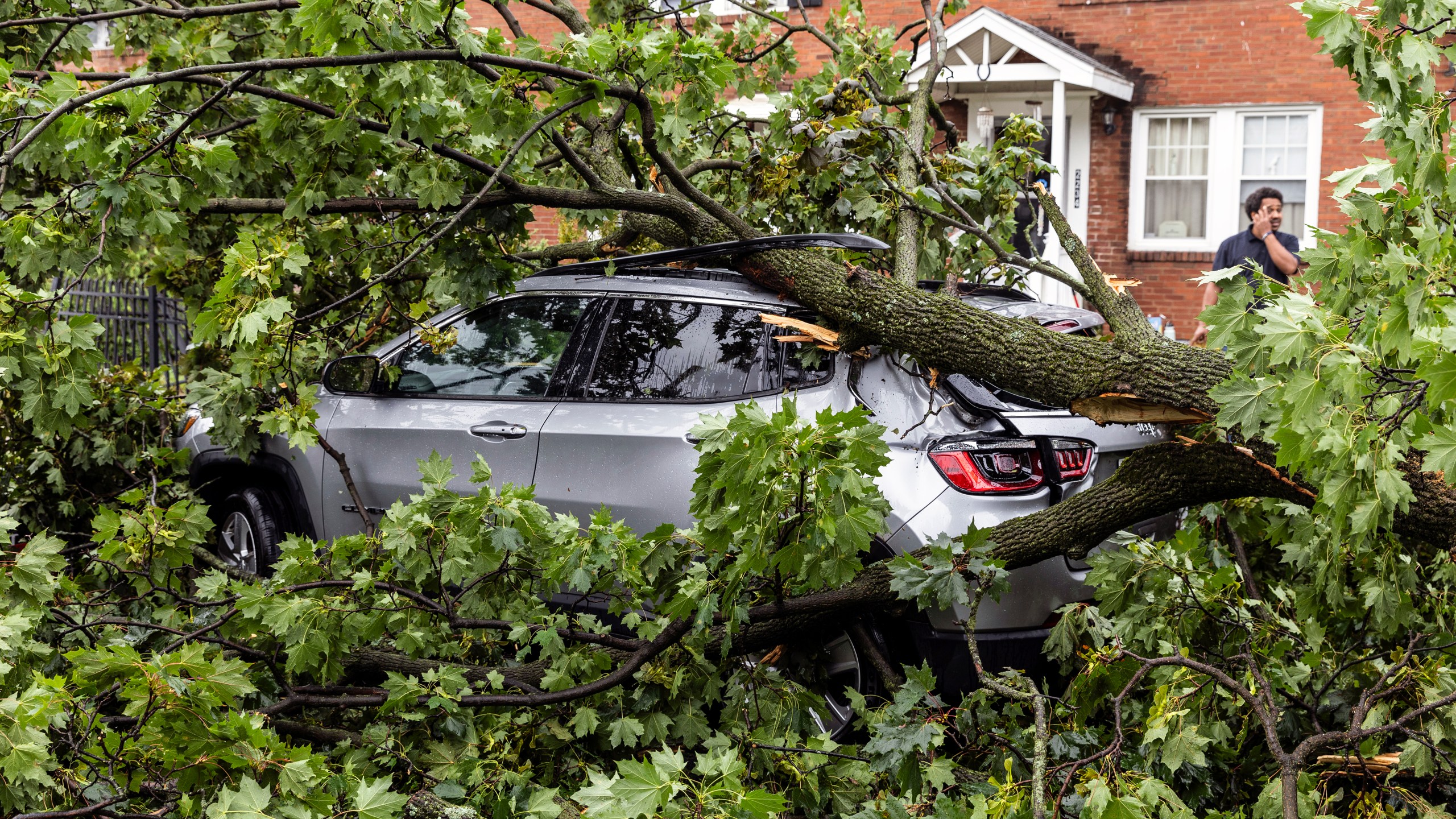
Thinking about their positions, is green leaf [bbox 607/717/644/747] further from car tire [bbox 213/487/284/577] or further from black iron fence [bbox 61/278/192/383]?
black iron fence [bbox 61/278/192/383]

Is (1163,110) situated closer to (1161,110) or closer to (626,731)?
(1161,110)

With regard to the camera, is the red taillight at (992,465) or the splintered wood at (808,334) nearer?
the red taillight at (992,465)

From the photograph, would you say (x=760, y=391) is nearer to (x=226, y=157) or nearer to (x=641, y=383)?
(x=641, y=383)

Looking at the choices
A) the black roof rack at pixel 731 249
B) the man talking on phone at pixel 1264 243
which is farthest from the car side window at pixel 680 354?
the man talking on phone at pixel 1264 243

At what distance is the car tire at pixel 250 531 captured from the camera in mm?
5617

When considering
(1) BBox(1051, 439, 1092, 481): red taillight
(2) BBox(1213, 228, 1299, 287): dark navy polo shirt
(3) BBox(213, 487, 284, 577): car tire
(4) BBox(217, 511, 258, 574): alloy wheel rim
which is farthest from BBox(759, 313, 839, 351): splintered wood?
(2) BBox(1213, 228, 1299, 287): dark navy polo shirt

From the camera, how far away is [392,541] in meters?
3.53

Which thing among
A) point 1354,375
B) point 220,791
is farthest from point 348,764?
point 1354,375

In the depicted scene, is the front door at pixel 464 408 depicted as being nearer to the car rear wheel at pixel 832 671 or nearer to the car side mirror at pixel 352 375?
the car side mirror at pixel 352 375

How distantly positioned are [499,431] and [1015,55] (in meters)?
11.3

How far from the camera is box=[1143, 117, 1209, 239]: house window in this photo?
13.7 metres

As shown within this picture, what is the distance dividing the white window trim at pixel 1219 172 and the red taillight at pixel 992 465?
34.5 feet

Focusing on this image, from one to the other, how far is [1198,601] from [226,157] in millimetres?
3434

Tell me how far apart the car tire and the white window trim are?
11.0 meters
